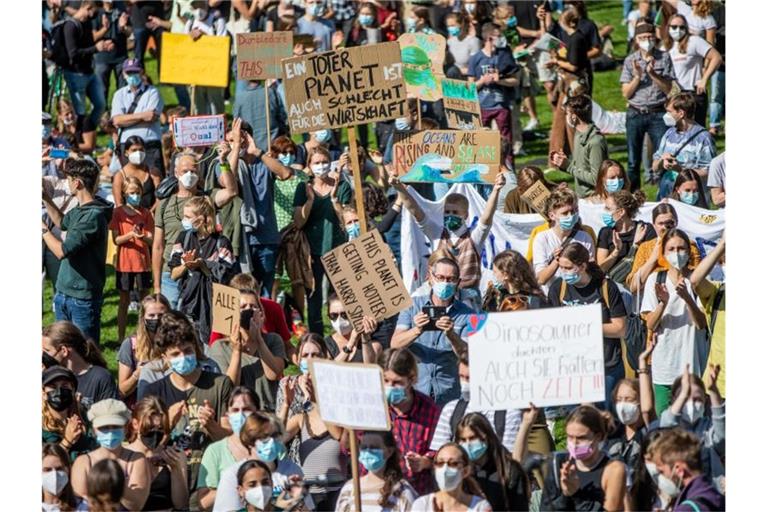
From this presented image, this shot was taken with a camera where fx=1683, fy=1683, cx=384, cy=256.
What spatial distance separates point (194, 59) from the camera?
56.7ft

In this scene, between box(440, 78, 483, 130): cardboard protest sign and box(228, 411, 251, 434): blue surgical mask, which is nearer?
box(228, 411, 251, 434): blue surgical mask

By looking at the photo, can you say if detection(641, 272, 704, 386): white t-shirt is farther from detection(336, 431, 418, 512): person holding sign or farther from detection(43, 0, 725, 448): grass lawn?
detection(336, 431, 418, 512): person holding sign

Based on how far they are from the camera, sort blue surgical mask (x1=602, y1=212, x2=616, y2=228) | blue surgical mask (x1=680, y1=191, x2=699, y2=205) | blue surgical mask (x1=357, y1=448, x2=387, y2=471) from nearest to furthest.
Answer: blue surgical mask (x1=357, y1=448, x2=387, y2=471)
blue surgical mask (x1=602, y1=212, x2=616, y2=228)
blue surgical mask (x1=680, y1=191, x2=699, y2=205)

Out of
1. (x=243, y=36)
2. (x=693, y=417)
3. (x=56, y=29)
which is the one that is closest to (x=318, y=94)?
(x=693, y=417)

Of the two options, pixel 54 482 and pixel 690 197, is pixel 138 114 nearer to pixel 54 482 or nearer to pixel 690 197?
pixel 690 197

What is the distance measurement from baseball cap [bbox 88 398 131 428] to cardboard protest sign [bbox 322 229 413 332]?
1.50 metres

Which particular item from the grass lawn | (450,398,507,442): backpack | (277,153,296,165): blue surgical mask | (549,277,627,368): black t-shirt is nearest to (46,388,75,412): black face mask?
(450,398,507,442): backpack


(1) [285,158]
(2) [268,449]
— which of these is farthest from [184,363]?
(1) [285,158]

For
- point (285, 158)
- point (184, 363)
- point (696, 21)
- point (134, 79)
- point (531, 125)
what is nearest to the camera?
point (184, 363)

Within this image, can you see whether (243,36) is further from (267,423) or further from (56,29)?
(267,423)

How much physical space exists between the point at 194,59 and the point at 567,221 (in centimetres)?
627

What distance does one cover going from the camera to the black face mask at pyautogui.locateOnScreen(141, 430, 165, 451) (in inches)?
374

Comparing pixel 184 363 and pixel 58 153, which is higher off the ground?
pixel 58 153

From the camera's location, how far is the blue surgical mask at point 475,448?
910 centimetres
